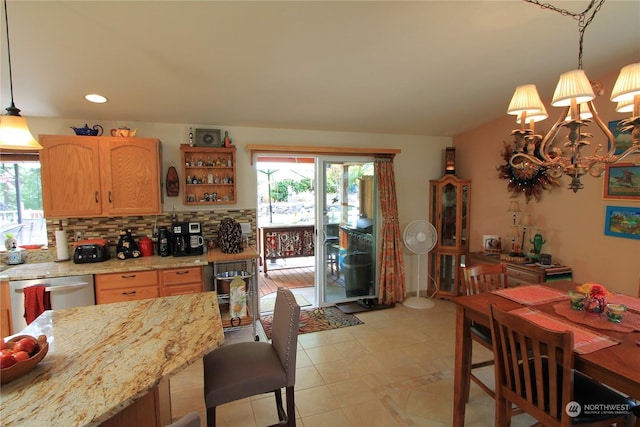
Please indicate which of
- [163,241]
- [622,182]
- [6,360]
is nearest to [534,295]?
[622,182]

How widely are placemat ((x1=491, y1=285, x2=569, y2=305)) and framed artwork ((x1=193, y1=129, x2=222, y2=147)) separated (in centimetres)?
292

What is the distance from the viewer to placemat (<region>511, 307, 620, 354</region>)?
1.44 meters

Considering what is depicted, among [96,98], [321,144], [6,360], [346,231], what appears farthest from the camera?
[346,231]

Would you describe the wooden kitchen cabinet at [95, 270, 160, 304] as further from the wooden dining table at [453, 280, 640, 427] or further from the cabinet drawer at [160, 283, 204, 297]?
the wooden dining table at [453, 280, 640, 427]

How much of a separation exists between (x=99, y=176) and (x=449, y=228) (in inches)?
161

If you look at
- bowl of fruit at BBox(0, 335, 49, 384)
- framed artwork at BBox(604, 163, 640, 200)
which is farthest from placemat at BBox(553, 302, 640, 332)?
bowl of fruit at BBox(0, 335, 49, 384)

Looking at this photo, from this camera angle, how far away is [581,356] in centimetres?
137

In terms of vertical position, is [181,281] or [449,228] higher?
[449,228]

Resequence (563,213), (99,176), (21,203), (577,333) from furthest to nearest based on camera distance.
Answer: (563,213) → (21,203) → (99,176) → (577,333)

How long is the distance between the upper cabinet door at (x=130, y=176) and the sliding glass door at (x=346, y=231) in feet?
5.97

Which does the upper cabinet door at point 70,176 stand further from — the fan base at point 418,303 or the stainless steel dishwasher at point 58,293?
the fan base at point 418,303

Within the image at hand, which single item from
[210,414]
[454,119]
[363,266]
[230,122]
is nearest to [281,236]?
[363,266]

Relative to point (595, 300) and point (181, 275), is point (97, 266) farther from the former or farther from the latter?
point (595, 300)

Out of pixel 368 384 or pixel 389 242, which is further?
pixel 389 242
